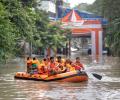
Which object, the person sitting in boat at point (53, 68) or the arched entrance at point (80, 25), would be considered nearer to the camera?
the person sitting in boat at point (53, 68)

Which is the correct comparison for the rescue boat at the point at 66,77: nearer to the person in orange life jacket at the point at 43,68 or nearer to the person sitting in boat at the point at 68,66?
the person in orange life jacket at the point at 43,68

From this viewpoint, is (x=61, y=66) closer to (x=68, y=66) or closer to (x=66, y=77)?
(x=68, y=66)

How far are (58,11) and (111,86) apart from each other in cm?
6553

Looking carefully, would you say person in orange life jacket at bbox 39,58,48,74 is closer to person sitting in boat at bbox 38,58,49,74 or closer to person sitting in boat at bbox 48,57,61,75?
person sitting in boat at bbox 38,58,49,74

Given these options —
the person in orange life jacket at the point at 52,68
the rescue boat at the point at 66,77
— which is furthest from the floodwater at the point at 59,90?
the person in orange life jacket at the point at 52,68

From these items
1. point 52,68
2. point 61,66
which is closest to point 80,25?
point 61,66

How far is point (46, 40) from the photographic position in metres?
64.4

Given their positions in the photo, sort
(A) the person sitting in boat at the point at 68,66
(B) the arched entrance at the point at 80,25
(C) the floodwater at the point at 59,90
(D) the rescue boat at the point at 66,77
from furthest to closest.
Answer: (B) the arched entrance at the point at 80,25 < (A) the person sitting in boat at the point at 68,66 < (D) the rescue boat at the point at 66,77 < (C) the floodwater at the point at 59,90

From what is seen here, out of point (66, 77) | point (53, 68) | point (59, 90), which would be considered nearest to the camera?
point (59, 90)

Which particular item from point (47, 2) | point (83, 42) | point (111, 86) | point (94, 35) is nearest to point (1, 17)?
point (111, 86)

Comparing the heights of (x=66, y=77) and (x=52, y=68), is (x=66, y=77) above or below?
below

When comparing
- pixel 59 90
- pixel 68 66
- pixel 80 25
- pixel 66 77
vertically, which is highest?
pixel 80 25

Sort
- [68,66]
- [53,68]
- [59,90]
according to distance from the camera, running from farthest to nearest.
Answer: [68,66] → [53,68] → [59,90]

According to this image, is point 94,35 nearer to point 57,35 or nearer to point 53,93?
point 57,35
